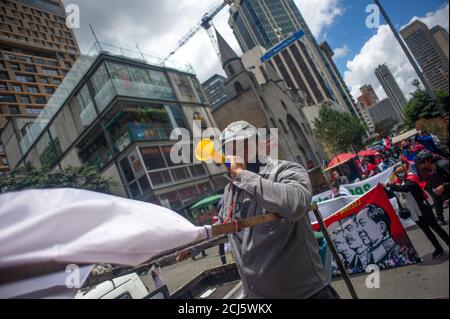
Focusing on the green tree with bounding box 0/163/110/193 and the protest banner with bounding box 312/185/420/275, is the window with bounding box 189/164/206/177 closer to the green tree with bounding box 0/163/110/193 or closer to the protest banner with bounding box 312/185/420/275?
the green tree with bounding box 0/163/110/193

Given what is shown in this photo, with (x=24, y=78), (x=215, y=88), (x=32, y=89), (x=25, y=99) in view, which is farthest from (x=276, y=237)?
(x=215, y=88)

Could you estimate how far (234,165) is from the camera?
66.9 inches

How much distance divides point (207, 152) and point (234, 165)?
8.0 inches

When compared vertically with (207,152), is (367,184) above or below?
below

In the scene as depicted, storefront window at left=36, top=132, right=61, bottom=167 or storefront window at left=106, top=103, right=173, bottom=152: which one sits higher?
storefront window at left=36, top=132, right=61, bottom=167

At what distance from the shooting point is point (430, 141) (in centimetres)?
675

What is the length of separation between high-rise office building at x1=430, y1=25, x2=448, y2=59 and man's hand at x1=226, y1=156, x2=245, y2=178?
165cm

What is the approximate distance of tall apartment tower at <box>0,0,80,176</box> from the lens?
800 cm

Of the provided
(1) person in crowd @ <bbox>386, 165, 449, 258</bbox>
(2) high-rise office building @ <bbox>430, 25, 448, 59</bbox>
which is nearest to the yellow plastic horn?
(2) high-rise office building @ <bbox>430, 25, 448, 59</bbox>

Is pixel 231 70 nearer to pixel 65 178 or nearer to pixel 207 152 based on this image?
pixel 65 178

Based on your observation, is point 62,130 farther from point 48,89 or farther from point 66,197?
point 66,197

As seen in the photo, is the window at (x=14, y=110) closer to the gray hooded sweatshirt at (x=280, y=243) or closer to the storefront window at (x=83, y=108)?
the gray hooded sweatshirt at (x=280, y=243)

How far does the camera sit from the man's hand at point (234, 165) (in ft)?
5.51

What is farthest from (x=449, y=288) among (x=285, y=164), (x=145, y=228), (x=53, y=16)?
(x=53, y=16)
